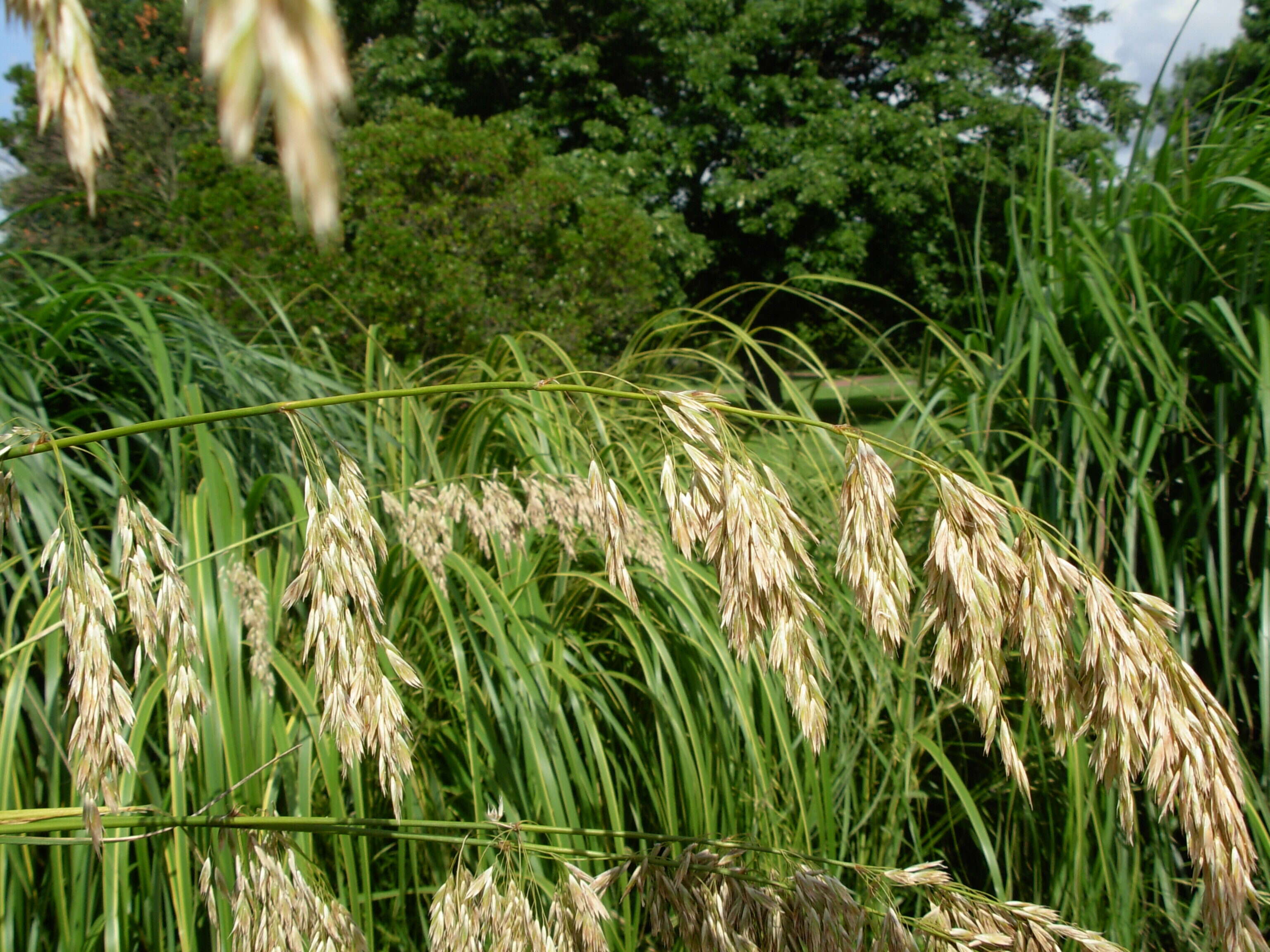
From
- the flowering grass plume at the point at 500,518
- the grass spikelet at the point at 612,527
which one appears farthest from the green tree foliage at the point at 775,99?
the grass spikelet at the point at 612,527

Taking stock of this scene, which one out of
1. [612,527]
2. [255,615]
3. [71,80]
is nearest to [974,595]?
[612,527]

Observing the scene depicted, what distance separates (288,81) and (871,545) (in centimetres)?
64

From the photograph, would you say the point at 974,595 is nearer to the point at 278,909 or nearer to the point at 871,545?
the point at 871,545

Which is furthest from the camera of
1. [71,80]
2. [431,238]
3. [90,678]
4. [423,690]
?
[431,238]

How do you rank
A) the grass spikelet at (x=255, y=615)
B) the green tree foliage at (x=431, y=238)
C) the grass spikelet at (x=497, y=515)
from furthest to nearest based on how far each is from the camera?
1. the green tree foliage at (x=431, y=238)
2. the grass spikelet at (x=497, y=515)
3. the grass spikelet at (x=255, y=615)

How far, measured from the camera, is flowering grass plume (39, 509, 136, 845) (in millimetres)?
707

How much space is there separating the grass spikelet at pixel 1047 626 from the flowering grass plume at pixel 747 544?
19cm

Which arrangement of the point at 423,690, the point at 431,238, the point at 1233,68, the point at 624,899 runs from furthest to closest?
1. the point at 431,238
2. the point at 1233,68
3. the point at 423,690
4. the point at 624,899

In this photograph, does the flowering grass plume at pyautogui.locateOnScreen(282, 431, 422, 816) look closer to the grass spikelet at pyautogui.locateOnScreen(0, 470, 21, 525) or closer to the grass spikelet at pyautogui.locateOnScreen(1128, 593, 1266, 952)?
the grass spikelet at pyautogui.locateOnScreen(0, 470, 21, 525)

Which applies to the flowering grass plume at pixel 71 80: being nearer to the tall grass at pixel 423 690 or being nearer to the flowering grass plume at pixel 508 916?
the tall grass at pixel 423 690

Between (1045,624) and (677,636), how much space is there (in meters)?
0.87

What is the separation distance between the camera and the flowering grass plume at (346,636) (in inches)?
29.7

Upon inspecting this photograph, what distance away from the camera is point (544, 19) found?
11.6 metres

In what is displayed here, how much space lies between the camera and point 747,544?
75cm
